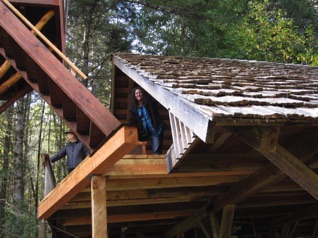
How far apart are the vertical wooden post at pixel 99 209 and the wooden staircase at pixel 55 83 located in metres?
0.57

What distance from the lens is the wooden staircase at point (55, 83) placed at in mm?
3867

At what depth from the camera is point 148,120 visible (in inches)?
197

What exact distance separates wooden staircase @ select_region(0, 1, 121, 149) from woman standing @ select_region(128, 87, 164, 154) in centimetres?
60

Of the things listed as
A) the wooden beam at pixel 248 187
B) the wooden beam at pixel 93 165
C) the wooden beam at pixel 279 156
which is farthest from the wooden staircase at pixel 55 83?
the wooden beam at pixel 248 187

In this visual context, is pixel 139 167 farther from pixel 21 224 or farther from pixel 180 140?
pixel 21 224

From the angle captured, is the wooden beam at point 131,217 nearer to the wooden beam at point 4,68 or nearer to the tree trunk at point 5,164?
the wooden beam at point 4,68

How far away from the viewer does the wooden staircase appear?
3867mm

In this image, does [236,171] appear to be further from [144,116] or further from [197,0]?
[197,0]

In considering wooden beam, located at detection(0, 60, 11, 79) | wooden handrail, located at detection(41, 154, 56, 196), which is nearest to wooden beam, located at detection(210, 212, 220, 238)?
wooden handrail, located at detection(41, 154, 56, 196)

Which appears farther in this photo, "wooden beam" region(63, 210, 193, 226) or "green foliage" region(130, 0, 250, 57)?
"green foliage" region(130, 0, 250, 57)

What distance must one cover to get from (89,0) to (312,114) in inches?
418

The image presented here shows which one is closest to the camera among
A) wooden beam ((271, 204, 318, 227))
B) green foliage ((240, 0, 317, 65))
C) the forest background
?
wooden beam ((271, 204, 318, 227))

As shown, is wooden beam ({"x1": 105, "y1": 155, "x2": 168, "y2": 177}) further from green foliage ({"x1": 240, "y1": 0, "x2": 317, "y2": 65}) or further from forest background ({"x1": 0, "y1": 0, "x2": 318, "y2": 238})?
green foliage ({"x1": 240, "y1": 0, "x2": 317, "y2": 65})

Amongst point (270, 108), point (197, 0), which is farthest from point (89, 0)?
point (270, 108)
